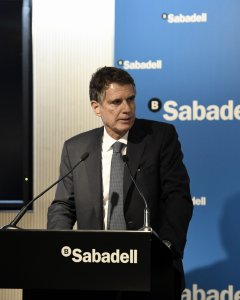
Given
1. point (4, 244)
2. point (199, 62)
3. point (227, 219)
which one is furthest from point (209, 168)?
point (4, 244)

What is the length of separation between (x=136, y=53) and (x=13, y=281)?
2.15 metres

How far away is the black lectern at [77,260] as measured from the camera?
2.27 metres

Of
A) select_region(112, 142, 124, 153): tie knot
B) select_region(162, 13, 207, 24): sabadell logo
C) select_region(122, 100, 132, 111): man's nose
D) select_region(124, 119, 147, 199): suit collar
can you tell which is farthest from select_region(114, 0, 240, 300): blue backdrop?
select_region(122, 100, 132, 111): man's nose

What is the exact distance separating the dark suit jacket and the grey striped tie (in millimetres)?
33

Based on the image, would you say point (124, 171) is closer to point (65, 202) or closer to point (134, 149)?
point (134, 149)

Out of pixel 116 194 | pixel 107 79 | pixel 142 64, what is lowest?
pixel 116 194

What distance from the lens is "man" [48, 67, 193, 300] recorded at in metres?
3.09

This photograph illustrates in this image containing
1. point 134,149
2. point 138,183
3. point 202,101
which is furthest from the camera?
point 202,101

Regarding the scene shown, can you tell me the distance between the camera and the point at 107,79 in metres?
3.13

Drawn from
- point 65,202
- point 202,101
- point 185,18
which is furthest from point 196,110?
point 65,202

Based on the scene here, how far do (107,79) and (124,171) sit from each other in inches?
17.6

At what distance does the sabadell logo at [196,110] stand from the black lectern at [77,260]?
1.81 meters

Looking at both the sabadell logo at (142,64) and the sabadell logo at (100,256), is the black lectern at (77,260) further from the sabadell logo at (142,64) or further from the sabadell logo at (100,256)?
the sabadell logo at (142,64)

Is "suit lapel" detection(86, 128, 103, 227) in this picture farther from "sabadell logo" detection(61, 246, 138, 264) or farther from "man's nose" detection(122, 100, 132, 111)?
"sabadell logo" detection(61, 246, 138, 264)
